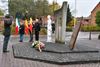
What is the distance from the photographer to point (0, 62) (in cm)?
1303

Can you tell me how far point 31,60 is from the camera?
13.3 meters

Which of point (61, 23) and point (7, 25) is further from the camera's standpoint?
point (61, 23)

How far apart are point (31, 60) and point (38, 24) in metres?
11.1

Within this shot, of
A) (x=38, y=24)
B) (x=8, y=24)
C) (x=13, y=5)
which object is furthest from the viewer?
(x=13, y=5)

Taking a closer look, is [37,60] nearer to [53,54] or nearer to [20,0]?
[53,54]

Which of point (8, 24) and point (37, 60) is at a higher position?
point (8, 24)

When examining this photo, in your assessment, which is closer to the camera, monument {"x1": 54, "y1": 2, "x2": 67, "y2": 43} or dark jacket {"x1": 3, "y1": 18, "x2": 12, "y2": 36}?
dark jacket {"x1": 3, "y1": 18, "x2": 12, "y2": 36}

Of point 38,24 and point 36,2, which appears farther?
point 36,2

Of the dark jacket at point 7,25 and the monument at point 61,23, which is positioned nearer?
the dark jacket at point 7,25

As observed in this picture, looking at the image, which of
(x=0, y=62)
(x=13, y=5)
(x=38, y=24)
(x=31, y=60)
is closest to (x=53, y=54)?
(x=31, y=60)

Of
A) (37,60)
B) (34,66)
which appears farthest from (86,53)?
(34,66)

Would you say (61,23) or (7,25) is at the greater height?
(7,25)

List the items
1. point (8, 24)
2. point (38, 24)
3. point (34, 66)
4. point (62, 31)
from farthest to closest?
1. point (38, 24)
2. point (62, 31)
3. point (8, 24)
4. point (34, 66)

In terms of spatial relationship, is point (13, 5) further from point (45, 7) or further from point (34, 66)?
point (34, 66)
